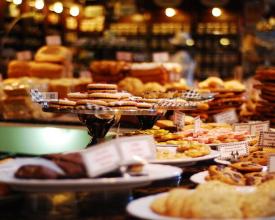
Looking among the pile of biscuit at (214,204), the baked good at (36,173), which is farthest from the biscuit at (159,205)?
the baked good at (36,173)

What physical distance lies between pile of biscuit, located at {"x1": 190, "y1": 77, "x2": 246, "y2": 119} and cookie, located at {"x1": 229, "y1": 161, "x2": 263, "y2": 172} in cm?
217

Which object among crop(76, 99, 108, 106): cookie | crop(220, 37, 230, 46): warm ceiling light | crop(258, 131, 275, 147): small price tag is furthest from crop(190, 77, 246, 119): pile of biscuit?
crop(220, 37, 230, 46): warm ceiling light

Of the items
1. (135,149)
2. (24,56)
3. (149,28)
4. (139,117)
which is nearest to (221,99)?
(139,117)

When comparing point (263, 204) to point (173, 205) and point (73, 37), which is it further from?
point (73, 37)

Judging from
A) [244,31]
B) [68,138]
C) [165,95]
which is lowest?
[68,138]

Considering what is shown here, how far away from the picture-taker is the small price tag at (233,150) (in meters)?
3.04

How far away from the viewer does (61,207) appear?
2.17 m

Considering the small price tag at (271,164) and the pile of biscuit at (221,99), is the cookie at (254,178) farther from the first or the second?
the pile of biscuit at (221,99)

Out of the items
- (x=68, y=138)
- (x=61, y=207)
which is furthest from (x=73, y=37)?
(x=61, y=207)

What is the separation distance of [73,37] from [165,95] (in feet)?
30.8

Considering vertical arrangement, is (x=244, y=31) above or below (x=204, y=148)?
above

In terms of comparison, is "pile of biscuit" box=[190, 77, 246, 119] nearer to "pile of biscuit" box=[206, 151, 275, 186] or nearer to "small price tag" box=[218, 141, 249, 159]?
"small price tag" box=[218, 141, 249, 159]

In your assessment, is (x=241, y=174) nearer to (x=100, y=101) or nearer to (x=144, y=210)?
(x=144, y=210)

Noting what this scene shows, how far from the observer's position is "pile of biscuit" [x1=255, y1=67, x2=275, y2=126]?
16.9 feet
